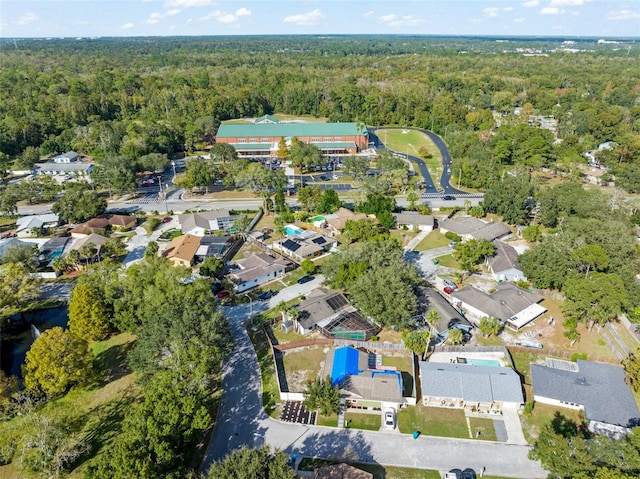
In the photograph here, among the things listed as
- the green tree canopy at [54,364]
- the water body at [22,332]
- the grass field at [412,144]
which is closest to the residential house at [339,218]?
the grass field at [412,144]

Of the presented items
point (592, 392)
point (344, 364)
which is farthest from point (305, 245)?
point (592, 392)

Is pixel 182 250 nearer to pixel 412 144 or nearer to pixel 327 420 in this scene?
pixel 327 420

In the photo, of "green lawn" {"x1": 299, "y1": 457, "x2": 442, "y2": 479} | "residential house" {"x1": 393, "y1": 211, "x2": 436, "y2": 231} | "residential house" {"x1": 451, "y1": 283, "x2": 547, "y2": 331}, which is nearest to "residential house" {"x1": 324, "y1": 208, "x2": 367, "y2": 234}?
"residential house" {"x1": 393, "y1": 211, "x2": 436, "y2": 231}

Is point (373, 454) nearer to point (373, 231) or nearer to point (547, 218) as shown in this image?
point (373, 231)

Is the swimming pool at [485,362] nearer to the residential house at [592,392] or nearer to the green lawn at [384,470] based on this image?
the residential house at [592,392]

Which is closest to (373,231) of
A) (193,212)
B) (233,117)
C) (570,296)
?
(570,296)

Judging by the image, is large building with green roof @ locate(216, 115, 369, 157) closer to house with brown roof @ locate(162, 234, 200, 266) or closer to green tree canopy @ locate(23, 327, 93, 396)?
house with brown roof @ locate(162, 234, 200, 266)
